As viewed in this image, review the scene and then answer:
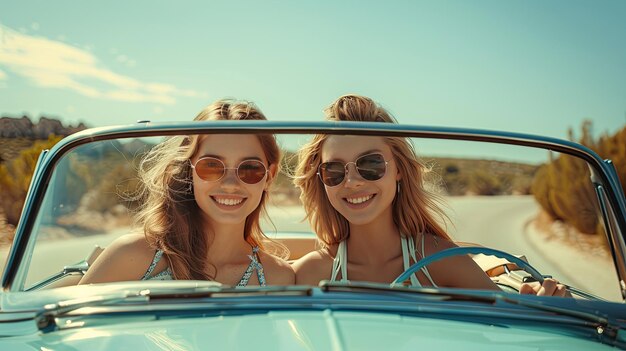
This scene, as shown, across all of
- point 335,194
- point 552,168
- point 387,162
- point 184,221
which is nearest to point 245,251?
point 184,221

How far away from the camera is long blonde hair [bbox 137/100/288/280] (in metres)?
2.34

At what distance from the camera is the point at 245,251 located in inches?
102

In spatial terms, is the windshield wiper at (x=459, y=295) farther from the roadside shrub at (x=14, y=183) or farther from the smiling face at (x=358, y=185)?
the roadside shrub at (x=14, y=183)

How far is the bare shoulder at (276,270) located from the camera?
2.50m

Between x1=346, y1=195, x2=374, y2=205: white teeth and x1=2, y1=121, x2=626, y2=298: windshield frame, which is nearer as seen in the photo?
x1=2, y1=121, x2=626, y2=298: windshield frame

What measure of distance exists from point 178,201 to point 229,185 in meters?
0.33

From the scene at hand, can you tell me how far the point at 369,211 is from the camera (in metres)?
2.42

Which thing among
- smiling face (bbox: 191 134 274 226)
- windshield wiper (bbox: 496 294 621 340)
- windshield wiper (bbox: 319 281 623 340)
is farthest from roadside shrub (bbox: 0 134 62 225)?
windshield wiper (bbox: 496 294 621 340)

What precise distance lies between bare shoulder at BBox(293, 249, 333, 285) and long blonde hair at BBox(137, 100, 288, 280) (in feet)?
0.96

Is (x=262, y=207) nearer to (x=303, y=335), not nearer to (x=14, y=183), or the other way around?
(x=303, y=335)

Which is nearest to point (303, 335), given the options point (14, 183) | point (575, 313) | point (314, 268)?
point (575, 313)

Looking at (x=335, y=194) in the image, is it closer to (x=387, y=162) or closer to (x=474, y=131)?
(x=387, y=162)

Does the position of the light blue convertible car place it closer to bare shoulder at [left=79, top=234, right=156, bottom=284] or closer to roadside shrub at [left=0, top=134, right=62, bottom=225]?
bare shoulder at [left=79, top=234, right=156, bottom=284]

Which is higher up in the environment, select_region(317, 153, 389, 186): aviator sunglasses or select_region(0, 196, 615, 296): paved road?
select_region(317, 153, 389, 186): aviator sunglasses
